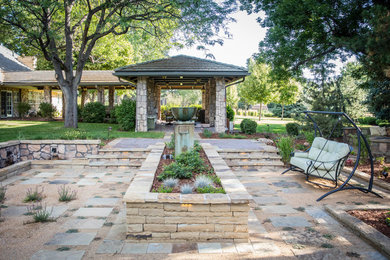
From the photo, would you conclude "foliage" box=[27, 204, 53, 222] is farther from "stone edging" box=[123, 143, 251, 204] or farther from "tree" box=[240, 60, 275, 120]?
"tree" box=[240, 60, 275, 120]

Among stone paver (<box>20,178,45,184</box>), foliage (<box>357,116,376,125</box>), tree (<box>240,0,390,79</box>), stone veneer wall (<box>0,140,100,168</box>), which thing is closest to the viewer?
stone paver (<box>20,178,45,184</box>)

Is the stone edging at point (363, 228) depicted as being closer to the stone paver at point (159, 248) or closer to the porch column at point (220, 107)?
the stone paver at point (159, 248)

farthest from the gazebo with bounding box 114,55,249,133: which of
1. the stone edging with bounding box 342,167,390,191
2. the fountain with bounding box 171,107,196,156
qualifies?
the stone edging with bounding box 342,167,390,191

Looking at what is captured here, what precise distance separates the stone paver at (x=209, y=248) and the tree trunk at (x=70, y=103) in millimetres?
11448

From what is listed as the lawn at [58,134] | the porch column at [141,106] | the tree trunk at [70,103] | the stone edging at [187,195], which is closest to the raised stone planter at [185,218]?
the stone edging at [187,195]

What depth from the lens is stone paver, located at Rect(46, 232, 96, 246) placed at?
3.17m

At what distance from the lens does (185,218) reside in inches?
129

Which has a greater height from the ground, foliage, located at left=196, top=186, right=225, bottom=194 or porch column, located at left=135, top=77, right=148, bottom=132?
porch column, located at left=135, top=77, right=148, bottom=132

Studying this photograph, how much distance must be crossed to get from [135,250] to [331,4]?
8.07 meters

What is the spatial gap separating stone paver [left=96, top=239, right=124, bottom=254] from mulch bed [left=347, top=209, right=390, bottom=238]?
3.45 meters

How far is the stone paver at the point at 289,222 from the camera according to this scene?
3768 millimetres

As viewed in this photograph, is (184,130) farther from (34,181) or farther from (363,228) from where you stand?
(363,228)

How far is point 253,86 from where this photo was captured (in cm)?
2486

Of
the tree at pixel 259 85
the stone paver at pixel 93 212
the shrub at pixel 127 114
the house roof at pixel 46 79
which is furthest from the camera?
the tree at pixel 259 85
